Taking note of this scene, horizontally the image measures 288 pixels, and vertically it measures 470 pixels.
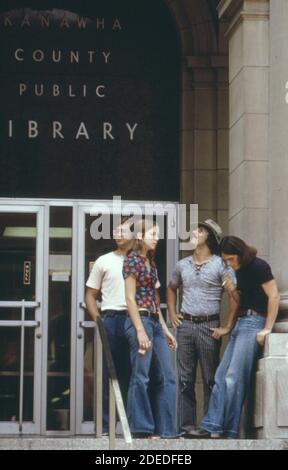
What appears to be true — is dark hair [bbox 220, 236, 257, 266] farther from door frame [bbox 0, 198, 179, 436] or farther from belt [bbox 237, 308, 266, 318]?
door frame [bbox 0, 198, 179, 436]

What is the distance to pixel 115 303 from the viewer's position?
1298cm

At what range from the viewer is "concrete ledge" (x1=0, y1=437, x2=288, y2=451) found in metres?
11.2

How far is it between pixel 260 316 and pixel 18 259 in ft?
15.6

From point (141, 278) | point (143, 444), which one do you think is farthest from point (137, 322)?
point (143, 444)

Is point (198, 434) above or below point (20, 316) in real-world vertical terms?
below

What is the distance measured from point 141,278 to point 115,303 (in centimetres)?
59

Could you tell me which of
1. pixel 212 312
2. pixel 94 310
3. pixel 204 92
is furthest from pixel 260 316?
pixel 204 92

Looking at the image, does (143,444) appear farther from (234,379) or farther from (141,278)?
(141,278)

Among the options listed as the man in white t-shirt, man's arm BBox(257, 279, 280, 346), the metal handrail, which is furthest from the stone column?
the metal handrail

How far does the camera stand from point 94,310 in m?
13.0

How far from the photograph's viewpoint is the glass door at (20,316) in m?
16.2

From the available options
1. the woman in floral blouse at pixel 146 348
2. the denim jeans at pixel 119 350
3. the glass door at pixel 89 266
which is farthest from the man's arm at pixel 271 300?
the glass door at pixel 89 266

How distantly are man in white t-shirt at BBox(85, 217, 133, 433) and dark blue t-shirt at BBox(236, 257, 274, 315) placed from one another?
1097mm

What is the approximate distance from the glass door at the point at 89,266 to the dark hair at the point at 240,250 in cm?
395
